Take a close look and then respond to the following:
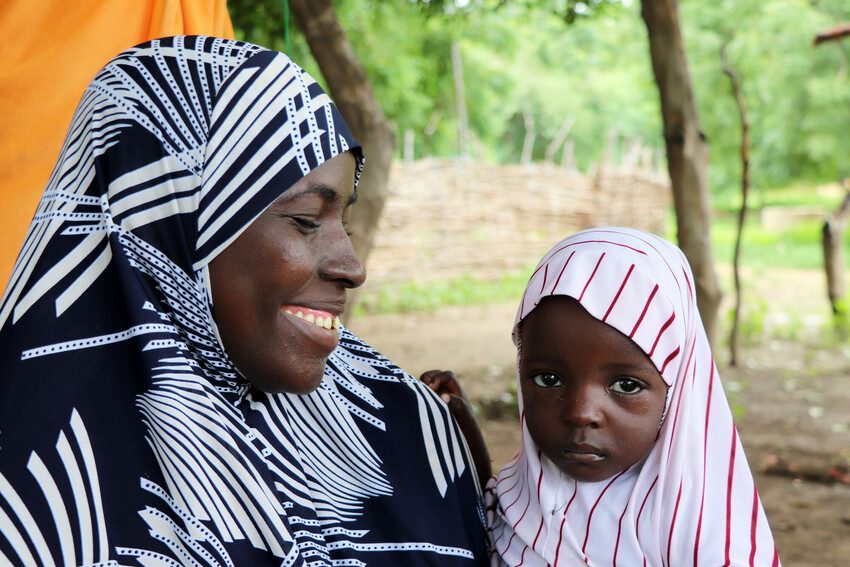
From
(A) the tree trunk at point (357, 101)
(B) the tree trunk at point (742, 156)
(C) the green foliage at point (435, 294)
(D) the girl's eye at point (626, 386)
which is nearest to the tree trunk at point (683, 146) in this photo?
(B) the tree trunk at point (742, 156)

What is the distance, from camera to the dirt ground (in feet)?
15.6

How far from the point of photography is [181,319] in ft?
5.04

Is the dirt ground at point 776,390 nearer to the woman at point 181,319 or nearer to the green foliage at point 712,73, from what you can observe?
the woman at point 181,319

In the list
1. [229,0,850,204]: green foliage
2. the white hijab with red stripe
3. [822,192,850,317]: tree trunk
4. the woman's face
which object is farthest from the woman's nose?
[229,0,850,204]: green foliage

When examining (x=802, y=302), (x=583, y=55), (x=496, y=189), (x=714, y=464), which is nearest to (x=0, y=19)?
(x=714, y=464)

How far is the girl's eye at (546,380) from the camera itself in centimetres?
179

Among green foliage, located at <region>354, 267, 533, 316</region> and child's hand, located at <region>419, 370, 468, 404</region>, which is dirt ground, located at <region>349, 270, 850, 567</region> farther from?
child's hand, located at <region>419, 370, 468, 404</region>

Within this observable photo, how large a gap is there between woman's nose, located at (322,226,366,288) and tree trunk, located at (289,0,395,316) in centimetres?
304

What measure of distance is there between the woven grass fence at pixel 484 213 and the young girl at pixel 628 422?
10882 millimetres

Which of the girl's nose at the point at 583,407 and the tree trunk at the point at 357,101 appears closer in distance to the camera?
the girl's nose at the point at 583,407

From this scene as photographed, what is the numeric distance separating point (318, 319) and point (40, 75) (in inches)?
44.8

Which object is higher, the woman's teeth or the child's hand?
the woman's teeth

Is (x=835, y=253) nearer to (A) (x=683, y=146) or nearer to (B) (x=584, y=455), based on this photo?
(A) (x=683, y=146)

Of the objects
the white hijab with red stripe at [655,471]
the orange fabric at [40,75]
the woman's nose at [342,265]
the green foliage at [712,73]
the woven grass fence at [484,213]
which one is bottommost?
the white hijab with red stripe at [655,471]
